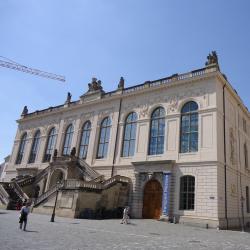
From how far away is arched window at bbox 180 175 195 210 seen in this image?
2409cm

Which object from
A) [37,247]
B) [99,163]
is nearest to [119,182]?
[99,163]

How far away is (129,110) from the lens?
32156 millimetres

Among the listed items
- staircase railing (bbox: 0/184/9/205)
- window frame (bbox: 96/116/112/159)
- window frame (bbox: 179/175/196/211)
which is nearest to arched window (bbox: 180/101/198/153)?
window frame (bbox: 179/175/196/211)

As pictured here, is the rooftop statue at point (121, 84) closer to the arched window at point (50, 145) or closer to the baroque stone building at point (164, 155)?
the baroque stone building at point (164, 155)

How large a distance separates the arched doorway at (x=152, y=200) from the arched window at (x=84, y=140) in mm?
10643

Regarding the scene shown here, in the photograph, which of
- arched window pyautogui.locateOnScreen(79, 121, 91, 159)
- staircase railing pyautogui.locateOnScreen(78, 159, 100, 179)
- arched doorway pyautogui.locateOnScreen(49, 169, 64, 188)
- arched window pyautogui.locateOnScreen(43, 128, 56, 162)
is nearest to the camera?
staircase railing pyautogui.locateOnScreen(78, 159, 100, 179)

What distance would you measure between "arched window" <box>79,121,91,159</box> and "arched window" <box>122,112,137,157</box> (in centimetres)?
616

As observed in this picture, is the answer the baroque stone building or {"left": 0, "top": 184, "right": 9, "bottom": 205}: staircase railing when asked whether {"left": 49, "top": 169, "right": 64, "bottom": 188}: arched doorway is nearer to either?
the baroque stone building

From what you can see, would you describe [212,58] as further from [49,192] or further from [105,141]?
[49,192]

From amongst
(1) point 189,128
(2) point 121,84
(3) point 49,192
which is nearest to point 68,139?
(2) point 121,84

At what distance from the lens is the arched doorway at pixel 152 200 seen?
2642 cm

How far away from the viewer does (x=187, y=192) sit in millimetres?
24500

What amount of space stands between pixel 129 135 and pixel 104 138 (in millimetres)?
3924

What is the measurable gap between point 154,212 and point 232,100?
47.6ft
